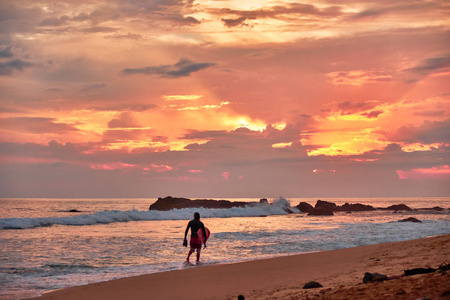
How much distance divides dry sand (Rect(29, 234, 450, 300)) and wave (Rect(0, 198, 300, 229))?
29.8 m

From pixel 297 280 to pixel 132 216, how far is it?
51.4 meters

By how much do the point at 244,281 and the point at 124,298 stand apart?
3396 mm

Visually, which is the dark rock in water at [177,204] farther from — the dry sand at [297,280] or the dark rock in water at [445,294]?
the dark rock in water at [445,294]

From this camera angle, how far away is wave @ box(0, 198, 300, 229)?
135 ft

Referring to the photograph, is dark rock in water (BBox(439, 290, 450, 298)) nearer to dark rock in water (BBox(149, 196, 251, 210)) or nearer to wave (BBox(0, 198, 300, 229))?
wave (BBox(0, 198, 300, 229))

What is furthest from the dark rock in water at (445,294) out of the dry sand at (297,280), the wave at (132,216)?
the wave at (132,216)

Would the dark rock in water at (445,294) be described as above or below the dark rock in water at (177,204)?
below

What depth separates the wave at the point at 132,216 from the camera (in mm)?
41062

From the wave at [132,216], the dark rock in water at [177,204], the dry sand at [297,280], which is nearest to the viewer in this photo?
the dry sand at [297,280]

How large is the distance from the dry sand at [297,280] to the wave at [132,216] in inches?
1175

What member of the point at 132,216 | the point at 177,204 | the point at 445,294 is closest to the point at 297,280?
the point at 445,294

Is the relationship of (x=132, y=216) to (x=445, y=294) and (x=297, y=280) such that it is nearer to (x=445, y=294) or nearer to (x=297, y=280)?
(x=297, y=280)

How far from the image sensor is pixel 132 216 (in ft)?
202

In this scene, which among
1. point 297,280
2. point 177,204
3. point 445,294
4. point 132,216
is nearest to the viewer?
point 445,294
